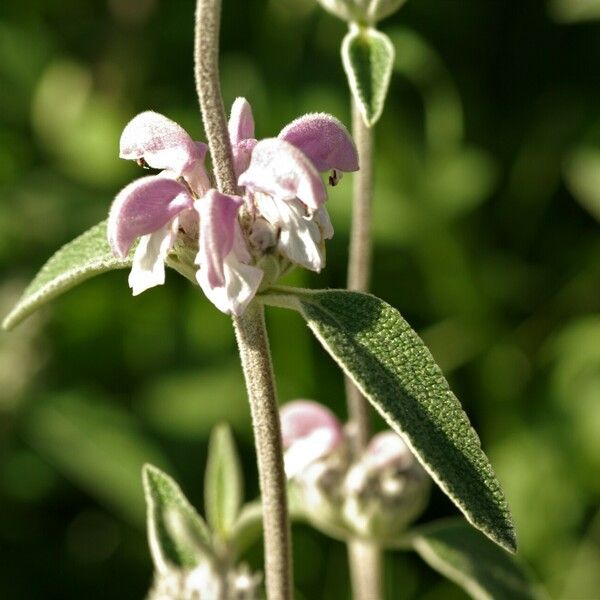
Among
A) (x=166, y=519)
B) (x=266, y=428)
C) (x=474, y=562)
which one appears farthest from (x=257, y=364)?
(x=474, y=562)

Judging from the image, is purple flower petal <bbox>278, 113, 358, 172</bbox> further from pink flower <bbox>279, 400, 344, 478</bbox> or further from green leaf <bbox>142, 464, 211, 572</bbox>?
pink flower <bbox>279, 400, 344, 478</bbox>

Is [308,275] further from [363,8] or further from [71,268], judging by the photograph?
[71,268]

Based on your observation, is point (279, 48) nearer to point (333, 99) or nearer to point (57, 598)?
point (333, 99)

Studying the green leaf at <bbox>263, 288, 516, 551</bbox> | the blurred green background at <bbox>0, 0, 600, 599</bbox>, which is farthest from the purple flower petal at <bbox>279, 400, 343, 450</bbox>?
the blurred green background at <bbox>0, 0, 600, 599</bbox>

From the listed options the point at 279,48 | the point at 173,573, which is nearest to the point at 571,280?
the point at 279,48

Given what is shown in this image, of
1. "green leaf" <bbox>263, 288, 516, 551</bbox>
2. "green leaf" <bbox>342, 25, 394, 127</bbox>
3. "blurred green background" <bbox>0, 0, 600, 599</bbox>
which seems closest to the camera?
"green leaf" <bbox>263, 288, 516, 551</bbox>

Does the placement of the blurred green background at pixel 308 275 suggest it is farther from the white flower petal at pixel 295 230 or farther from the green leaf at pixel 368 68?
the white flower petal at pixel 295 230
